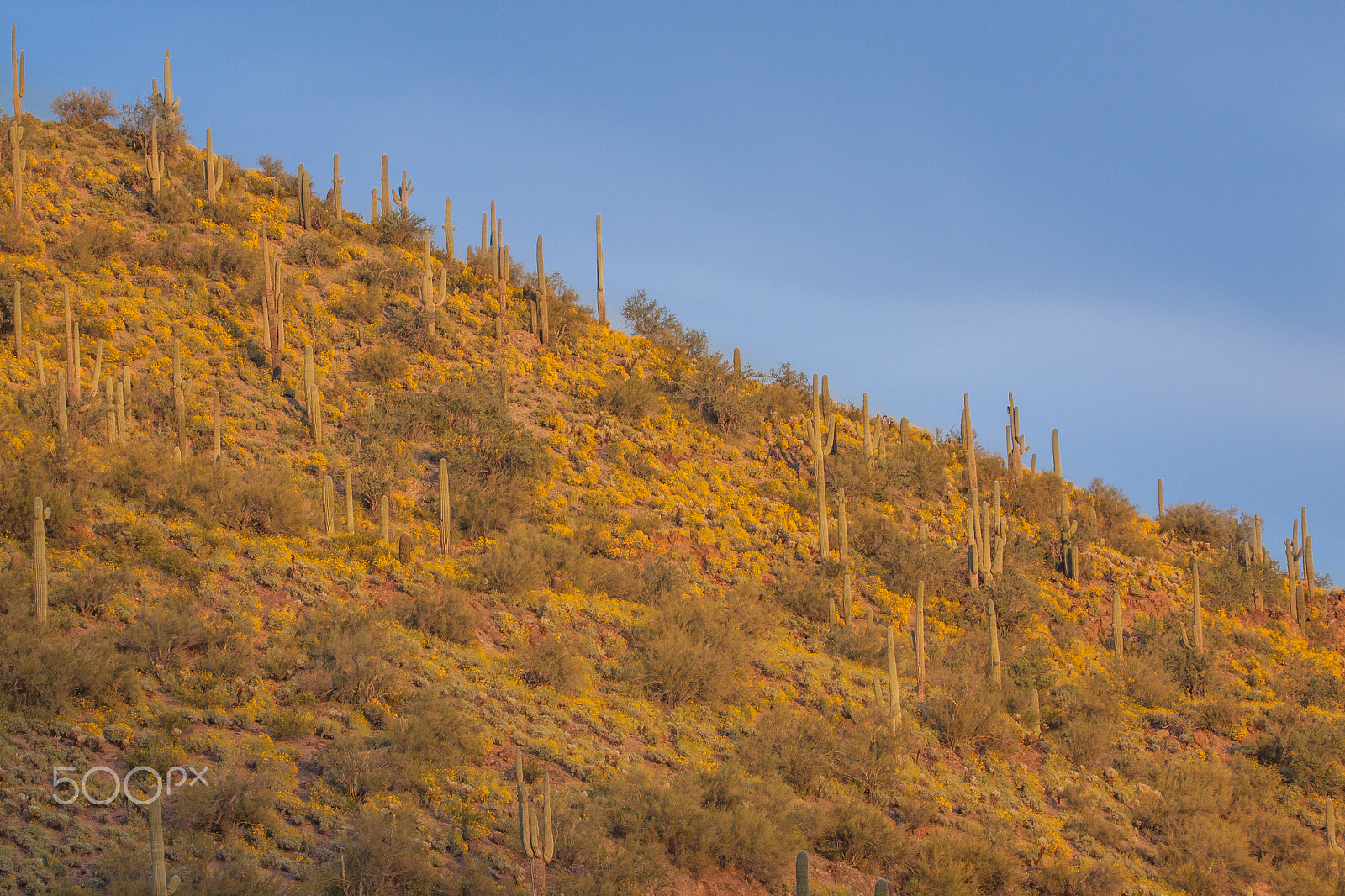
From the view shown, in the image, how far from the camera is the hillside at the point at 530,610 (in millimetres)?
13398

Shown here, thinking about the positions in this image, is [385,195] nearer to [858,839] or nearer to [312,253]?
[312,253]

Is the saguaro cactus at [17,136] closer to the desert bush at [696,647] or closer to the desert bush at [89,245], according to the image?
the desert bush at [89,245]

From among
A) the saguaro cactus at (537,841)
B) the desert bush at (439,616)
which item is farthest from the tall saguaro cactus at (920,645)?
the saguaro cactus at (537,841)

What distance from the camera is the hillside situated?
13398 mm

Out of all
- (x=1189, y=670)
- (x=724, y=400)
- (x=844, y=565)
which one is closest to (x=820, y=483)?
(x=844, y=565)

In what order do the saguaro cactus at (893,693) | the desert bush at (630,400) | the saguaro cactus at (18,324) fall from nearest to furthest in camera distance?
the saguaro cactus at (893,693)
the saguaro cactus at (18,324)
the desert bush at (630,400)

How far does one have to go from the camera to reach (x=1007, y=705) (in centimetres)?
2198

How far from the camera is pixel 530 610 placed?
20.6 metres

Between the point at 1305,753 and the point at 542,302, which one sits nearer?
the point at 1305,753

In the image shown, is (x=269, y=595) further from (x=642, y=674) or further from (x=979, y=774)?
(x=979, y=774)

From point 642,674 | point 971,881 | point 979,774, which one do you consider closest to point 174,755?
point 642,674

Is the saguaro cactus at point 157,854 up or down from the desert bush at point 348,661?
down

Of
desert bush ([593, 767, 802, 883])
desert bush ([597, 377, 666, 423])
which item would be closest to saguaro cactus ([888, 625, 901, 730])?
desert bush ([593, 767, 802, 883])

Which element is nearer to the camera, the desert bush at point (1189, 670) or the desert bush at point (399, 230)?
the desert bush at point (1189, 670)
